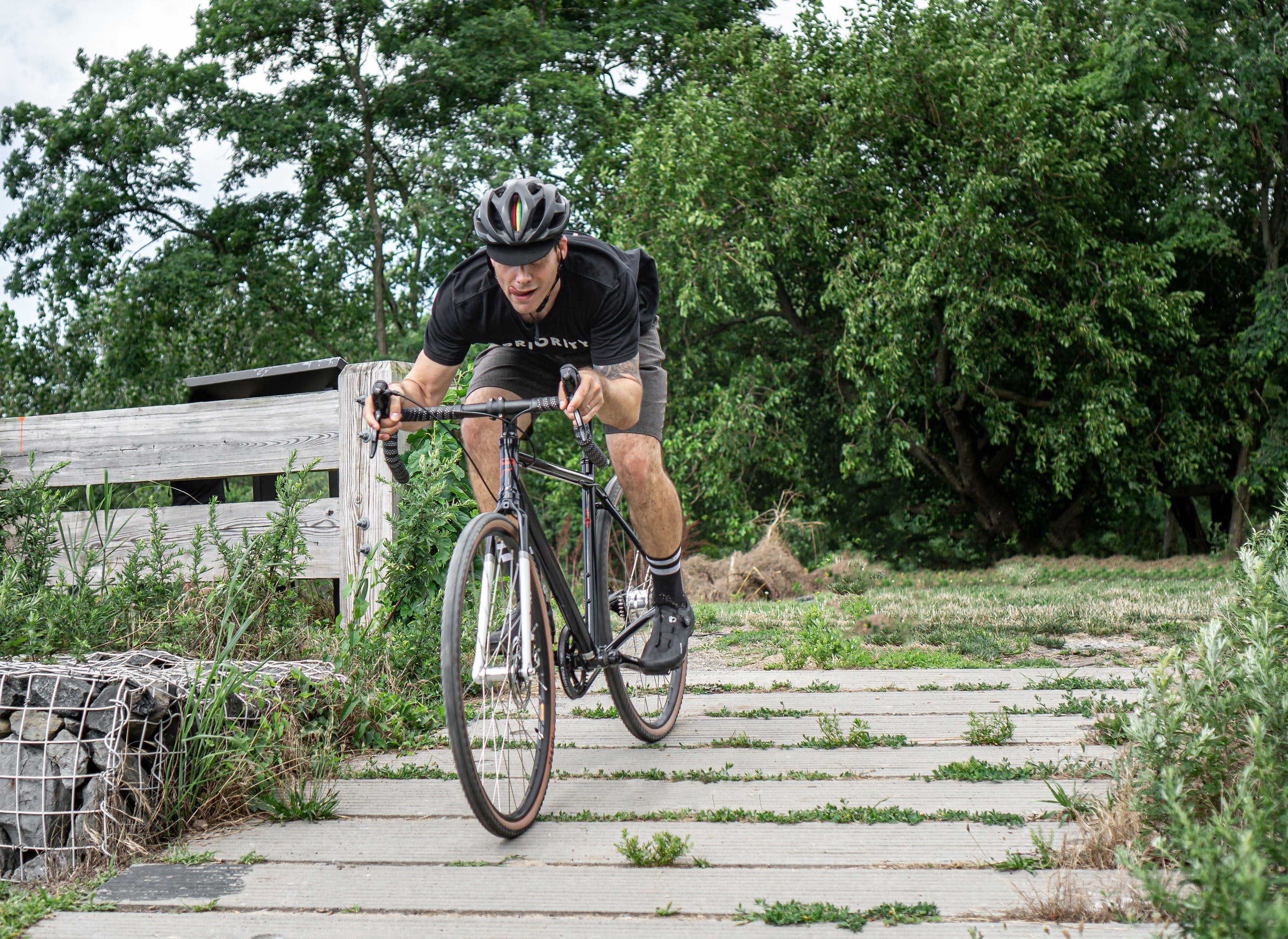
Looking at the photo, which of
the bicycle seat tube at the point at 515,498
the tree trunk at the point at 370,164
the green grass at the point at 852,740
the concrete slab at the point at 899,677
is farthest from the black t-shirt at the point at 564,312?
the tree trunk at the point at 370,164

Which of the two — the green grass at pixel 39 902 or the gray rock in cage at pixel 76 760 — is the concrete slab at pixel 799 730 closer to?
the gray rock in cage at pixel 76 760

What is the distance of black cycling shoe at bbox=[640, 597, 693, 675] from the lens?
311 centimetres

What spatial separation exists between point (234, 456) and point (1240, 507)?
48.5ft

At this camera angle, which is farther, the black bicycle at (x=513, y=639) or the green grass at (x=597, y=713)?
the green grass at (x=597, y=713)

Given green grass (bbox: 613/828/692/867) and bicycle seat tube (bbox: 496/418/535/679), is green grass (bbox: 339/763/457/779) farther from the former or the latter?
green grass (bbox: 613/828/692/867)

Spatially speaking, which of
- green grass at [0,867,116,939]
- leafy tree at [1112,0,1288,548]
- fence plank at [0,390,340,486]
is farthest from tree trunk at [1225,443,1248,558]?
green grass at [0,867,116,939]

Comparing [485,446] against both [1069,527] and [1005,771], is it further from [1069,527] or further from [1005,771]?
[1069,527]

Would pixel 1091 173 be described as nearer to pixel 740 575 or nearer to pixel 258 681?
pixel 740 575

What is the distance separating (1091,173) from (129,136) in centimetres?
1772

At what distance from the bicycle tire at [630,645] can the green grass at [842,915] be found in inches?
46.3

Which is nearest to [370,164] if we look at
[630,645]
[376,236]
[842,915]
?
[376,236]

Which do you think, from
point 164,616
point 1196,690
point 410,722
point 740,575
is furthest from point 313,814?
point 740,575

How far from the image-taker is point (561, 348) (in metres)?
3.09

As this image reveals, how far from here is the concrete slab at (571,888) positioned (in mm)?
1992
